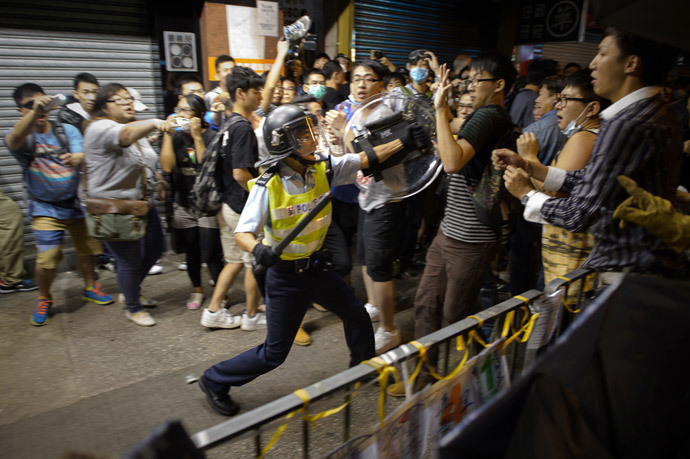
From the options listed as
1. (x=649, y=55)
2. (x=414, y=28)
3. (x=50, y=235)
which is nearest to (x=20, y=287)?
(x=50, y=235)

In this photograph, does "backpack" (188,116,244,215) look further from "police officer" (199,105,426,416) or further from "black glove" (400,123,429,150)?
"black glove" (400,123,429,150)

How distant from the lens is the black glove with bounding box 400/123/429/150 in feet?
10.6

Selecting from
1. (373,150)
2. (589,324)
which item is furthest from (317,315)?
(589,324)

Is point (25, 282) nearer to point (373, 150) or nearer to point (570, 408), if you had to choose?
point (373, 150)

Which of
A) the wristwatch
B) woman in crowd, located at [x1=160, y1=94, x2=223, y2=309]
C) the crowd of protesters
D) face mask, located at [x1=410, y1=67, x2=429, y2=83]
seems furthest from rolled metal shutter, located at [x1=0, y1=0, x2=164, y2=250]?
the wristwatch

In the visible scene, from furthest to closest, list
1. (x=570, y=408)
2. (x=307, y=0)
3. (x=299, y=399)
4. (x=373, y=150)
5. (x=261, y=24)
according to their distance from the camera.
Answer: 1. (x=307, y=0)
2. (x=261, y=24)
3. (x=373, y=150)
4. (x=299, y=399)
5. (x=570, y=408)

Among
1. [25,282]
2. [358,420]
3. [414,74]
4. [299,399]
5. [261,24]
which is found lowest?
[358,420]

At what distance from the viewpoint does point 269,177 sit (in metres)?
2.66

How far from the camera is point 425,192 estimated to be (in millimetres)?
5973

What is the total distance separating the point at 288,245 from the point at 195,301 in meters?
2.47

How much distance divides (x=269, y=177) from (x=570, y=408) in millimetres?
2012

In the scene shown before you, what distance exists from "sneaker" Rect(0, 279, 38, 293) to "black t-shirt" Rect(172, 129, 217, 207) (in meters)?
1.95

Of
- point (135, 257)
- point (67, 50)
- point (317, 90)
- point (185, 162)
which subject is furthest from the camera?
point (317, 90)

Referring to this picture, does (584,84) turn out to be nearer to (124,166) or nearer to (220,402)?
(220,402)
